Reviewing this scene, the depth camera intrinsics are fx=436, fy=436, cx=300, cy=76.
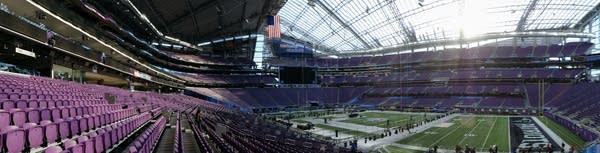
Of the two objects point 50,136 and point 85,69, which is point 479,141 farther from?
point 50,136

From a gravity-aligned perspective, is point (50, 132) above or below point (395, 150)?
above

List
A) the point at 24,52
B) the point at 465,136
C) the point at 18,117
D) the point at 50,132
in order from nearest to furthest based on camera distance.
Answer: the point at 50,132
the point at 18,117
the point at 24,52
the point at 465,136

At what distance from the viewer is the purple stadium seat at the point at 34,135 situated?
624 centimetres

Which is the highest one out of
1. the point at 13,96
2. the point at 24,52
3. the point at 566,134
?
the point at 24,52

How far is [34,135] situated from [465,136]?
38486 millimetres

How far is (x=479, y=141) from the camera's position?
36.7 metres

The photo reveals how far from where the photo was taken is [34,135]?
21.1ft

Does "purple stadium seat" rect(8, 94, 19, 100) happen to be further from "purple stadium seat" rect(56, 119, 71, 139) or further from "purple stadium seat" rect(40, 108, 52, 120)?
"purple stadium seat" rect(56, 119, 71, 139)

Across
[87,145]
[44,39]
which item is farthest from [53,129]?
[44,39]

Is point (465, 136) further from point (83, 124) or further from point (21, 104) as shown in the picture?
point (21, 104)

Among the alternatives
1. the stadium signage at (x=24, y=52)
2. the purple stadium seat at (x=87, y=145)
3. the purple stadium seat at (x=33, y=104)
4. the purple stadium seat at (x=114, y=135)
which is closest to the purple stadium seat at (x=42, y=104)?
the purple stadium seat at (x=33, y=104)

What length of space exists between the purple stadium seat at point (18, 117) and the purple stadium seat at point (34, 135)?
2.36ft

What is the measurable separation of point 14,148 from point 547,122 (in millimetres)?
53290

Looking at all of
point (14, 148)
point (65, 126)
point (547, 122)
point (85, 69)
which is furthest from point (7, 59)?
point (547, 122)
